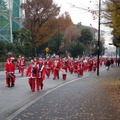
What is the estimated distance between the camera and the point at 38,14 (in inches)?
2785

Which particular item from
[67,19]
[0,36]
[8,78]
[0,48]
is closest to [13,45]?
[0,48]

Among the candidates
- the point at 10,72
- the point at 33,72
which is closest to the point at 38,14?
the point at 10,72

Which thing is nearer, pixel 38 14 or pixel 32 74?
pixel 32 74

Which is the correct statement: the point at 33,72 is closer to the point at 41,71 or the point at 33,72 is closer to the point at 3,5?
the point at 41,71

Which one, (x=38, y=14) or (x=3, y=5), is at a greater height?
(x=3, y=5)

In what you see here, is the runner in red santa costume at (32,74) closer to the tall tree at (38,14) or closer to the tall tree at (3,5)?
the tall tree at (38,14)

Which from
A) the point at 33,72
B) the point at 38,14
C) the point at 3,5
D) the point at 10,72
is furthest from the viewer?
the point at 3,5

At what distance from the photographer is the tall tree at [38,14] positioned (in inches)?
2771

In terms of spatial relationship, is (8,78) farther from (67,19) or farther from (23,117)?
(67,19)

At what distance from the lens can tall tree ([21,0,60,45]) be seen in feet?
231

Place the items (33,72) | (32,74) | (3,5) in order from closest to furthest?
(32,74), (33,72), (3,5)

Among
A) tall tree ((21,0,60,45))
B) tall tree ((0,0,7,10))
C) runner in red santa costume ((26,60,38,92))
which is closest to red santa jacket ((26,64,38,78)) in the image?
runner in red santa costume ((26,60,38,92))

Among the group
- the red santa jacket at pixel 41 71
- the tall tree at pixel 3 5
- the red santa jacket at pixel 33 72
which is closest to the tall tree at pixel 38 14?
the tall tree at pixel 3 5

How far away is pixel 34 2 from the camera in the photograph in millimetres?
70562
